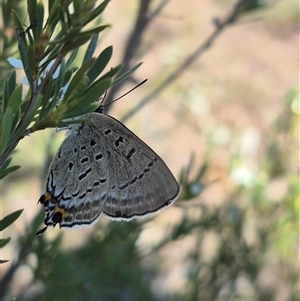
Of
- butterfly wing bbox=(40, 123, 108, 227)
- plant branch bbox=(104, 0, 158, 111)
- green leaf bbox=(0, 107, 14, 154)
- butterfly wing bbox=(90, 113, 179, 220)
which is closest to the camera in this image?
green leaf bbox=(0, 107, 14, 154)

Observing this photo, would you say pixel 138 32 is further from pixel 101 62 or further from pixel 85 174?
pixel 101 62

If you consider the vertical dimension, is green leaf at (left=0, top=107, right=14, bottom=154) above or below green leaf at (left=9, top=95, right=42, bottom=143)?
above

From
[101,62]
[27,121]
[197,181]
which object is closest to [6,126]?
[27,121]

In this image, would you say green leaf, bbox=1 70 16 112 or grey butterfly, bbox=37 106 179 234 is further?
grey butterfly, bbox=37 106 179 234

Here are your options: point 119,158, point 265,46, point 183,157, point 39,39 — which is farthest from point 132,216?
point 265,46

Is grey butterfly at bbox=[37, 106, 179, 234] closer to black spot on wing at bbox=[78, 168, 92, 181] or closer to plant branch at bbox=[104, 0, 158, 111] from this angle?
black spot on wing at bbox=[78, 168, 92, 181]

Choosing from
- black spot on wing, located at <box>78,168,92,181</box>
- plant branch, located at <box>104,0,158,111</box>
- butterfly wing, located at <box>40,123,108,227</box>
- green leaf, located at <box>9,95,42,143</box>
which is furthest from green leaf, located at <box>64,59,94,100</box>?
plant branch, located at <box>104,0,158,111</box>
